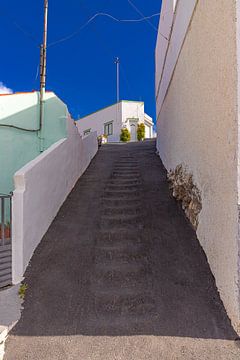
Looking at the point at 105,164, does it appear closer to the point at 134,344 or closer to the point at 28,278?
the point at 28,278

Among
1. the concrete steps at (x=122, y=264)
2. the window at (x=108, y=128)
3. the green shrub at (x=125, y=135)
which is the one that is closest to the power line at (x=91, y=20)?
the concrete steps at (x=122, y=264)

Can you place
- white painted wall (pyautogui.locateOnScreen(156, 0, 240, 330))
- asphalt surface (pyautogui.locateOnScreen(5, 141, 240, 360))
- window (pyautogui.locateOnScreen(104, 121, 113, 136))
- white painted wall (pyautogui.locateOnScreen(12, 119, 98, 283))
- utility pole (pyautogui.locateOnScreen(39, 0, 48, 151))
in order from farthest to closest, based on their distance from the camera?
window (pyautogui.locateOnScreen(104, 121, 113, 136)) < utility pole (pyautogui.locateOnScreen(39, 0, 48, 151)) < white painted wall (pyautogui.locateOnScreen(12, 119, 98, 283)) < white painted wall (pyautogui.locateOnScreen(156, 0, 240, 330)) < asphalt surface (pyautogui.locateOnScreen(5, 141, 240, 360))

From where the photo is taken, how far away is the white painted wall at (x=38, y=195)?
3662 millimetres

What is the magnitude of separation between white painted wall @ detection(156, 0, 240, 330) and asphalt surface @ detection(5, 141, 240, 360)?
0.33 metres

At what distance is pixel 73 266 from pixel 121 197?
2.62 metres

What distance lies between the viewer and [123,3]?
10109 mm

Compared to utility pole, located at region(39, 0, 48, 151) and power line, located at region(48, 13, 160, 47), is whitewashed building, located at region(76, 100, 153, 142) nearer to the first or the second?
power line, located at region(48, 13, 160, 47)

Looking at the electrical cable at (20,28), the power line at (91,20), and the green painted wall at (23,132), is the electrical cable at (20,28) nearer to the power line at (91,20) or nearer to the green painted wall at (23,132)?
the power line at (91,20)

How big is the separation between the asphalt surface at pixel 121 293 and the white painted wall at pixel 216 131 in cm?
33

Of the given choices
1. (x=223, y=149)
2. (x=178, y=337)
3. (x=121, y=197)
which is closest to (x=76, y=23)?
(x=121, y=197)

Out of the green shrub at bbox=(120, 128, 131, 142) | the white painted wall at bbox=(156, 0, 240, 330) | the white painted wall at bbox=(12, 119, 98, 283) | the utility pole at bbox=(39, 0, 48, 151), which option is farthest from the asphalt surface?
the green shrub at bbox=(120, 128, 131, 142)

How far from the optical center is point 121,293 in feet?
10.7

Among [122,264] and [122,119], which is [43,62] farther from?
[122,119]

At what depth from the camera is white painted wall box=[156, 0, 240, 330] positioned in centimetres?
272
